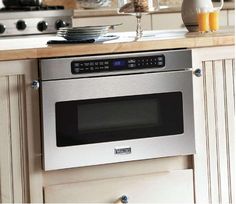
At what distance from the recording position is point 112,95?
241cm

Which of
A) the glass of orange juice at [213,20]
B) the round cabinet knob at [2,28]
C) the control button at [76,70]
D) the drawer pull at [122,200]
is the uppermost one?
the round cabinet knob at [2,28]

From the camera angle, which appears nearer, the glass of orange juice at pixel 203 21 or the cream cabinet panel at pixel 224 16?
the glass of orange juice at pixel 203 21

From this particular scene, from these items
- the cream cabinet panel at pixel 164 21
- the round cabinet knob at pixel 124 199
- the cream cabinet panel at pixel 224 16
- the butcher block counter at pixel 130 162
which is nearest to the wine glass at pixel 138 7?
the butcher block counter at pixel 130 162

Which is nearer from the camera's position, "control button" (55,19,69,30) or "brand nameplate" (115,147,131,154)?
"brand nameplate" (115,147,131,154)

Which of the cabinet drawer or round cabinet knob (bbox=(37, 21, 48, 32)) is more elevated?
round cabinet knob (bbox=(37, 21, 48, 32))

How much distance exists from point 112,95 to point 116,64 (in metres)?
0.12

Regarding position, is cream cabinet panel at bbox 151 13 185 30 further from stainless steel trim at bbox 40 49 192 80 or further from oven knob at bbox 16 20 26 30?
stainless steel trim at bbox 40 49 192 80

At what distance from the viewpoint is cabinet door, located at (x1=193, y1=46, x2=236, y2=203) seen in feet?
8.32

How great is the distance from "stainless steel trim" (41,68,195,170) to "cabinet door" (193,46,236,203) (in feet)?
0.19

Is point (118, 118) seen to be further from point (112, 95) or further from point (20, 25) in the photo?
point (20, 25)

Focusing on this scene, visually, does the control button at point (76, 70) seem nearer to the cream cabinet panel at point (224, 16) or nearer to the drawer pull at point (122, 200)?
the drawer pull at point (122, 200)

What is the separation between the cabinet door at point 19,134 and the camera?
7.64 ft

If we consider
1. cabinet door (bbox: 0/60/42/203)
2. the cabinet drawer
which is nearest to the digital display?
cabinet door (bbox: 0/60/42/203)

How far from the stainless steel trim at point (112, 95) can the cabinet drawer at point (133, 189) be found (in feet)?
0.28
